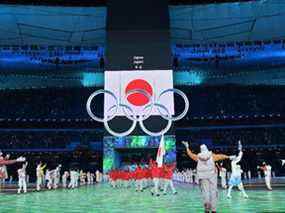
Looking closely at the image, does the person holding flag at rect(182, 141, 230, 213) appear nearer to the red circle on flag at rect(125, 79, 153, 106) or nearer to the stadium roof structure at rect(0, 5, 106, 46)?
the red circle on flag at rect(125, 79, 153, 106)

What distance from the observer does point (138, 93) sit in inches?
1251

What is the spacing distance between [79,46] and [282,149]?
26.0 meters

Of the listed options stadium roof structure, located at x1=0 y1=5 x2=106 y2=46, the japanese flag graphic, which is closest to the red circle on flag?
the japanese flag graphic

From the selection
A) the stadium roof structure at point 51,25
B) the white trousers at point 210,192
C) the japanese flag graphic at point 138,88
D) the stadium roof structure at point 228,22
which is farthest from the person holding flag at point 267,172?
the stadium roof structure at point 51,25

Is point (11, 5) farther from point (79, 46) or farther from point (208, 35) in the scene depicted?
point (208, 35)

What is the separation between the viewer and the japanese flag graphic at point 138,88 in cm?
3170

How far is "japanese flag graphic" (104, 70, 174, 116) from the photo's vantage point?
31.7m

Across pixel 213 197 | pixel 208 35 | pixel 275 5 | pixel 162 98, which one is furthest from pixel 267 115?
pixel 213 197

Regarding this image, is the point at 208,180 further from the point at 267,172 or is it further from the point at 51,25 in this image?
the point at 51,25

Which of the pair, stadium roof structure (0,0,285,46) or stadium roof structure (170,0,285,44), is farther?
stadium roof structure (0,0,285,46)

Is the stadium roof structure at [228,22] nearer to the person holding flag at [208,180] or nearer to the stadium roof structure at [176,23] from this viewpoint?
the stadium roof structure at [176,23]

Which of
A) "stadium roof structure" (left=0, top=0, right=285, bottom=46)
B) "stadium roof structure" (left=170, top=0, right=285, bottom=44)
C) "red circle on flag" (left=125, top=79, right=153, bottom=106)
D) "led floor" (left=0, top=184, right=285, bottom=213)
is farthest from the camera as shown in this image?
"stadium roof structure" (left=0, top=0, right=285, bottom=46)

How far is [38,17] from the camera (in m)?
39.8

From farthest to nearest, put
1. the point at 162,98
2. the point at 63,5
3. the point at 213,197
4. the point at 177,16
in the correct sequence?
the point at 177,16
the point at 63,5
the point at 162,98
the point at 213,197
